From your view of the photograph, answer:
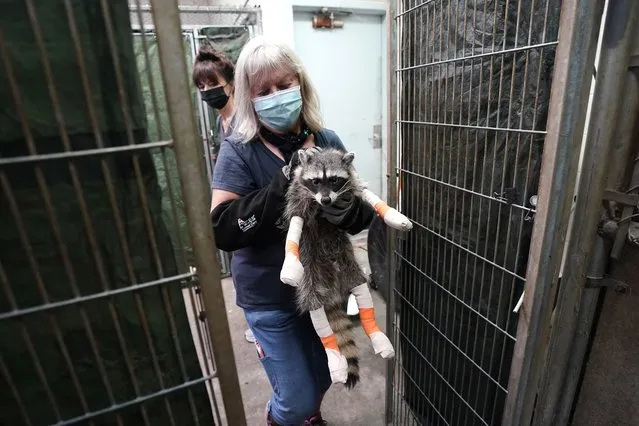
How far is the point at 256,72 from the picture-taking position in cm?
125

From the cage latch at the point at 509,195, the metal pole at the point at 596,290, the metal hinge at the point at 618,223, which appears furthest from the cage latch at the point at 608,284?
the cage latch at the point at 509,195

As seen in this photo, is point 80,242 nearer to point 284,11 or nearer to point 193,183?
point 193,183

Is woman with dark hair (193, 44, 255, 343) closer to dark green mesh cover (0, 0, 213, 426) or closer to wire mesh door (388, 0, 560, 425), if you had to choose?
wire mesh door (388, 0, 560, 425)

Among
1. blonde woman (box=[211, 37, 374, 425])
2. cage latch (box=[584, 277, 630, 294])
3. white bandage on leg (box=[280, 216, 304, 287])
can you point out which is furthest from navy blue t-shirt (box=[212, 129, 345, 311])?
cage latch (box=[584, 277, 630, 294])

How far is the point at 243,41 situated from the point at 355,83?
1.44m

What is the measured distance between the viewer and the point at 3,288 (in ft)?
1.95

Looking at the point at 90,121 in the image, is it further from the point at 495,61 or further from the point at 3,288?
the point at 495,61

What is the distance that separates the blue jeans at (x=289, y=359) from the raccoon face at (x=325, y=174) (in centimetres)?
57

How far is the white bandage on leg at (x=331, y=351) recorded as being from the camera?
1.24 meters

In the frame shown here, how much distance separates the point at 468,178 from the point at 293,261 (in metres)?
0.75

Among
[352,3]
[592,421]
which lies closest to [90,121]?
[592,421]

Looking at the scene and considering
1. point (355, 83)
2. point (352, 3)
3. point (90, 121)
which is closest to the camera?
point (90, 121)

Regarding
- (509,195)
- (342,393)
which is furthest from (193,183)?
(342,393)

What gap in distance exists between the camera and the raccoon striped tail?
144 centimetres
